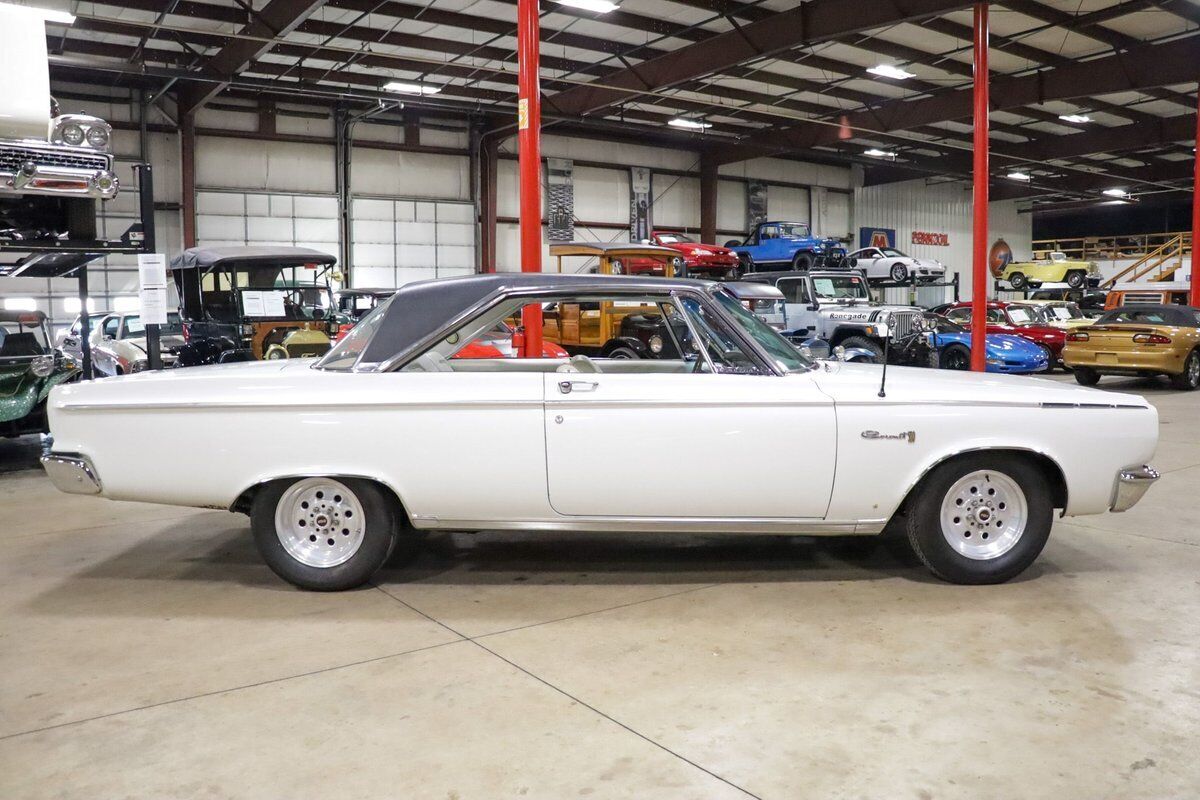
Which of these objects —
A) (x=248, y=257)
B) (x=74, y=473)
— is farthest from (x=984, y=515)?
(x=248, y=257)

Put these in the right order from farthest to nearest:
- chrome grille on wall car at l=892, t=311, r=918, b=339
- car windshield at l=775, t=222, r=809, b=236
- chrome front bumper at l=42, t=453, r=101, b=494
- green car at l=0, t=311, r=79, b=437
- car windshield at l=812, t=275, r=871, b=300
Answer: car windshield at l=775, t=222, r=809, b=236, car windshield at l=812, t=275, r=871, b=300, chrome grille on wall car at l=892, t=311, r=918, b=339, green car at l=0, t=311, r=79, b=437, chrome front bumper at l=42, t=453, r=101, b=494

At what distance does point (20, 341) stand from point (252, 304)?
4127 mm

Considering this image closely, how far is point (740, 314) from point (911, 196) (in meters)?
32.5

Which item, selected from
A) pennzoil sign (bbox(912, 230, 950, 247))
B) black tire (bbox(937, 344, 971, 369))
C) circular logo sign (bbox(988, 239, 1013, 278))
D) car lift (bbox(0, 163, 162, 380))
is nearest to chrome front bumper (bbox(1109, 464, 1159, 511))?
car lift (bbox(0, 163, 162, 380))

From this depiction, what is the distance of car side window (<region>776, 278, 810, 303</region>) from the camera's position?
50.0ft

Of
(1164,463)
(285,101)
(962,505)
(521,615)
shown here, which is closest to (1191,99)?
(1164,463)

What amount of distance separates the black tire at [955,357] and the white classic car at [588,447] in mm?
12257

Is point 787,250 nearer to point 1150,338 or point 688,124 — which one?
point 688,124

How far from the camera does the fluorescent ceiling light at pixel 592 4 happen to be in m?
14.9

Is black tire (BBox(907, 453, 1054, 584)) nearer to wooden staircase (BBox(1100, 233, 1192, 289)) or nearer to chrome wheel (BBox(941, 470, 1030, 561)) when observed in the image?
chrome wheel (BBox(941, 470, 1030, 561))

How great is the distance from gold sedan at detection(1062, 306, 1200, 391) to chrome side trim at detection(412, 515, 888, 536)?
37.4 ft

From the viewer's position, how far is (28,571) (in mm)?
4672

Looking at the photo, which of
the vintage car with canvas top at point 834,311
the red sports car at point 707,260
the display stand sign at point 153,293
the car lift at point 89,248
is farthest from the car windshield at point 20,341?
the red sports car at point 707,260

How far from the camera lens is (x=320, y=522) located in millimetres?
4195
